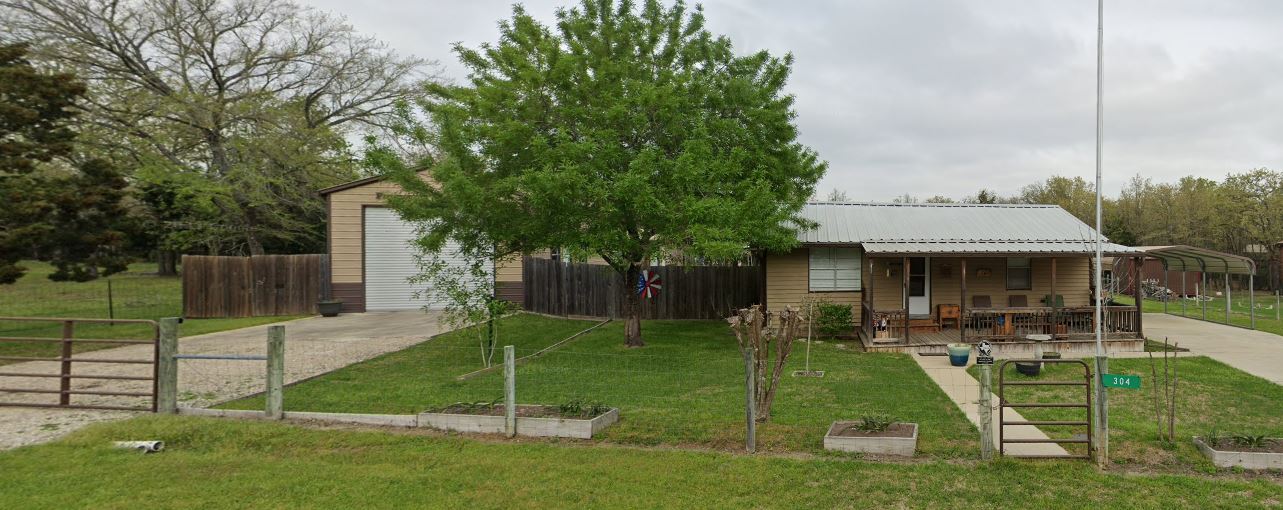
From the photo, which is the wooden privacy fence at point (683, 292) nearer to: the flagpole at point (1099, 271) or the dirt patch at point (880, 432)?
the flagpole at point (1099, 271)

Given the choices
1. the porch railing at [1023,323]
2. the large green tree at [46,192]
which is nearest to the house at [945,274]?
the porch railing at [1023,323]

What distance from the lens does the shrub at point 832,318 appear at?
51.2 feet

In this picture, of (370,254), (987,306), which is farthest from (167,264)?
(987,306)

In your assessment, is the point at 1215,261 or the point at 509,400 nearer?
the point at 509,400

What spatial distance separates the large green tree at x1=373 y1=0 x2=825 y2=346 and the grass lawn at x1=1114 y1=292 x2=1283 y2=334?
1517cm

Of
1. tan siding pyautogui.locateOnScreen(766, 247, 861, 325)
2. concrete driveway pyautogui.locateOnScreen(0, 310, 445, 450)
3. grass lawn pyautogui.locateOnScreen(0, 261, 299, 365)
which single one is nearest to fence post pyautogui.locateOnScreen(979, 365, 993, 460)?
concrete driveway pyautogui.locateOnScreen(0, 310, 445, 450)

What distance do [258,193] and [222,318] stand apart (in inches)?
232

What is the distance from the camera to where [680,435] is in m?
6.99

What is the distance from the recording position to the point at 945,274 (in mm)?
16531

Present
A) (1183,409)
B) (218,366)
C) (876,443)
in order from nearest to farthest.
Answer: (876,443), (1183,409), (218,366)

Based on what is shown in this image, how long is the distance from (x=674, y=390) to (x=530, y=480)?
13.5 ft

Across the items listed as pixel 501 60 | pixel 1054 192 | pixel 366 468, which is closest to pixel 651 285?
pixel 501 60

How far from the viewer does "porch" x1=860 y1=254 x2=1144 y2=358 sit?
46.9ft

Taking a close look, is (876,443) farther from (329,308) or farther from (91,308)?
(91,308)
